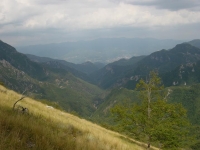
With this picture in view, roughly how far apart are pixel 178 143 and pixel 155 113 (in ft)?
10.2

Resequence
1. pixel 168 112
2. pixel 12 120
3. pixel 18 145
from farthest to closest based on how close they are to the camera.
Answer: pixel 168 112
pixel 12 120
pixel 18 145

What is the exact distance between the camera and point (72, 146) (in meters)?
5.99

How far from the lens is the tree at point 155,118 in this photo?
16.2 meters

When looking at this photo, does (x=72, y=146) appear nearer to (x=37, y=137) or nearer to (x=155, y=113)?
(x=37, y=137)

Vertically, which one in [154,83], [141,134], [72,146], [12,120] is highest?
[154,83]

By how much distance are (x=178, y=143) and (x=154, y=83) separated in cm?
665

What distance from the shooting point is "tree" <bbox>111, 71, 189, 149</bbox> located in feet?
53.2

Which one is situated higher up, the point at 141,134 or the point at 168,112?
the point at 168,112

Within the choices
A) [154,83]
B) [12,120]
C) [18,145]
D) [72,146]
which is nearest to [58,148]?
[72,146]

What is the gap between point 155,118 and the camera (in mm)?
17891

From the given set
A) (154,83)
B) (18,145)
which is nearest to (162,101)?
(154,83)

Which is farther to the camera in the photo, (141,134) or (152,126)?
(141,134)

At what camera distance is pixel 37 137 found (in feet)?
18.2

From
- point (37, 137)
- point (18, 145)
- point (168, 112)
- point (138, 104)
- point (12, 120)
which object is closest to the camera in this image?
point (18, 145)
